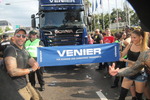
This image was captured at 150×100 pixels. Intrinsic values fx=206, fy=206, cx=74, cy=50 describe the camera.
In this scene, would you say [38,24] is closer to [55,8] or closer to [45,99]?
A: [55,8]

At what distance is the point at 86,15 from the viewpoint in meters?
10.9

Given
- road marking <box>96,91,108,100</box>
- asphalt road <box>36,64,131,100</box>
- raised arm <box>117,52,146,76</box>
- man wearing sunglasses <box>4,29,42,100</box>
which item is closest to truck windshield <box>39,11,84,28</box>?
asphalt road <box>36,64,131,100</box>

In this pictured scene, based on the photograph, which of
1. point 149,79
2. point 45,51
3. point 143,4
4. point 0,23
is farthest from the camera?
point 0,23

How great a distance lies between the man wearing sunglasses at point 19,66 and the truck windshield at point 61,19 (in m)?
6.46

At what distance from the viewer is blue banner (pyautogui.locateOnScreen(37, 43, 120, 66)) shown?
6.84 metres

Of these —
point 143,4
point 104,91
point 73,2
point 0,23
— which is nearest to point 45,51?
point 104,91

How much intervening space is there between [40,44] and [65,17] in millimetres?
3969

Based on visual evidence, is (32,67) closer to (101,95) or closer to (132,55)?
(132,55)

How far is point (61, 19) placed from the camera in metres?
10.3

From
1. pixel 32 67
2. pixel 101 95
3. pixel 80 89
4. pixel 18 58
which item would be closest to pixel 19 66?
pixel 18 58

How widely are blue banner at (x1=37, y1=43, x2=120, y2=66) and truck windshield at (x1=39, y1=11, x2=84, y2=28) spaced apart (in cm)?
345

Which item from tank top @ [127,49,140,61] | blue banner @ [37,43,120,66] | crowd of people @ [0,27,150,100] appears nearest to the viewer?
crowd of people @ [0,27,150,100]

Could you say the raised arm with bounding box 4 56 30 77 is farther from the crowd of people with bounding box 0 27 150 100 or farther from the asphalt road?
the asphalt road

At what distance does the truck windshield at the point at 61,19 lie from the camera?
10188mm
